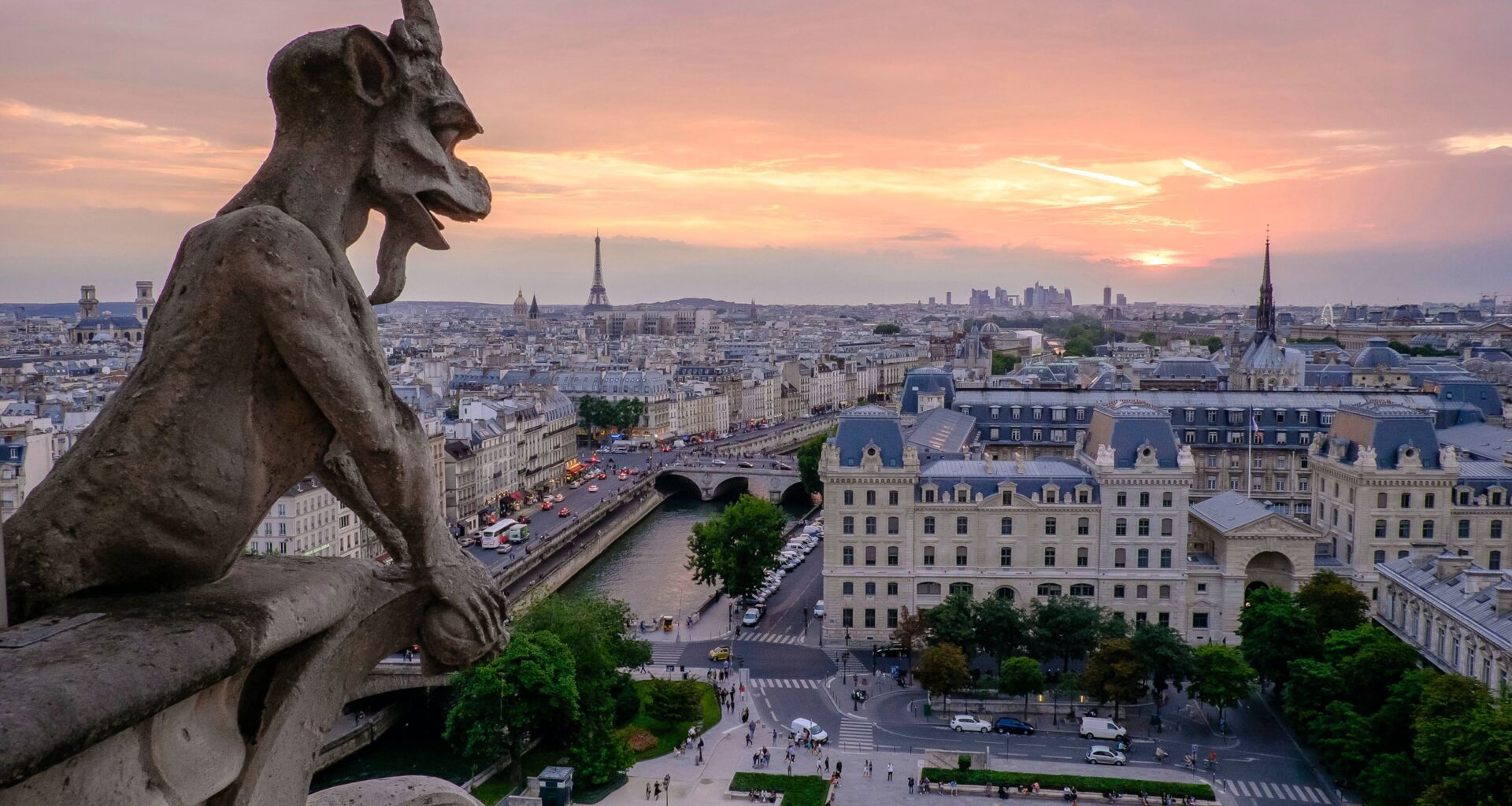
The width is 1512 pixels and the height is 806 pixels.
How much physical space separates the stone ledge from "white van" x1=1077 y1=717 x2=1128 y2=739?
3197cm

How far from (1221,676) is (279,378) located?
34214 mm

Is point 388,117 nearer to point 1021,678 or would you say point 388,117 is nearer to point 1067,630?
point 1021,678

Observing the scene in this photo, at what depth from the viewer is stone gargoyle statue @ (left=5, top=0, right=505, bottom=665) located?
4.27 metres

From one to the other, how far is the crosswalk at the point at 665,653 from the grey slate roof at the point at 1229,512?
20020mm

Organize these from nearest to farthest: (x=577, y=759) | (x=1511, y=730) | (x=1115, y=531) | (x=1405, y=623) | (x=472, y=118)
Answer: (x=472, y=118)
(x=1511, y=730)
(x=577, y=759)
(x=1405, y=623)
(x=1115, y=531)

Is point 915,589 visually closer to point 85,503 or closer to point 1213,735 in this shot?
point 1213,735

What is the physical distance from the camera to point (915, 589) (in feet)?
140

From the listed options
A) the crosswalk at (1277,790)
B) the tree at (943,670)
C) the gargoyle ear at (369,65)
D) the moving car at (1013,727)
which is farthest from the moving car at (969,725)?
the gargoyle ear at (369,65)

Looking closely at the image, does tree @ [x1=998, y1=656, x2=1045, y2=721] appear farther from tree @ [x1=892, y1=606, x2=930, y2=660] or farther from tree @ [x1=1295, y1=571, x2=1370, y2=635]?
tree @ [x1=1295, y1=571, x2=1370, y2=635]

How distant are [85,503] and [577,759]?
2683cm

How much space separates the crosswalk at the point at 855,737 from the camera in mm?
32719

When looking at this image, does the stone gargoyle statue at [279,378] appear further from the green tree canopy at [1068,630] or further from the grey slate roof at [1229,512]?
the grey slate roof at [1229,512]

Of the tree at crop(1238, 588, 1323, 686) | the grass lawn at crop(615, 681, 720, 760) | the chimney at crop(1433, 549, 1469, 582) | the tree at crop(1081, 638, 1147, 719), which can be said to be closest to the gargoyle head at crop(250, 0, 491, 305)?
the grass lawn at crop(615, 681, 720, 760)

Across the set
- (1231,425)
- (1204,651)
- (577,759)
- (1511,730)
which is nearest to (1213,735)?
(1204,651)
